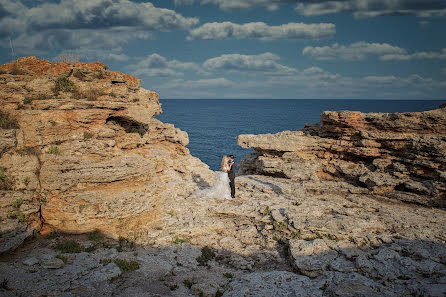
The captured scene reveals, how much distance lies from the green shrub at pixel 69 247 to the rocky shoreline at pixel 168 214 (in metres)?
0.07

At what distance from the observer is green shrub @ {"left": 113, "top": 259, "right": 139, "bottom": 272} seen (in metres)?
10.8

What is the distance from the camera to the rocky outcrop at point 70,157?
12.1 metres

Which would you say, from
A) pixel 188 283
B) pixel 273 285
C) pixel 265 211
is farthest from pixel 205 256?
pixel 265 211

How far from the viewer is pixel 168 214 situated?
639 inches

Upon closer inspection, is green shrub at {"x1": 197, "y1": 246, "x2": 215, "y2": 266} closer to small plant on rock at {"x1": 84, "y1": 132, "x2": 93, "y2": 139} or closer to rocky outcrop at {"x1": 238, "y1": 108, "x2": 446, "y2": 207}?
small plant on rock at {"x1": 84, "y1": 132, "x2": 93, "y2": 139}

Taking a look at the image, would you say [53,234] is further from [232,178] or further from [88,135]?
[232,178]

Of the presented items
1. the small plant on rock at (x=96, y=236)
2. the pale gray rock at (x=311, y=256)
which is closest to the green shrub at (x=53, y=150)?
the small plant on rock at (x=96, y=236)

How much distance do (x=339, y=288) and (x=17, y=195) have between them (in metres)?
13.7

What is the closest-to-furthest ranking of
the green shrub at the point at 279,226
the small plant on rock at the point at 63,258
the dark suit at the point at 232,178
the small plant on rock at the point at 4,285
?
the small plant on rock at the point at 4,285, the small plant on rock at the point at 63,258, the green shrub at the point at 279,226, the dark suit at the point at 232,178

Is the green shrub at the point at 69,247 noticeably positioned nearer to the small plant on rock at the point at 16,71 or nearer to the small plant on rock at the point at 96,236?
the small plant on rock at the point at 96,236

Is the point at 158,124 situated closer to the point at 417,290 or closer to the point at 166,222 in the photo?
the point at 166,222

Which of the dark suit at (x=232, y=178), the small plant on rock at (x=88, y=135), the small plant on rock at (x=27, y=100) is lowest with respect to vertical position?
the dark suit at (x=232, y=178)

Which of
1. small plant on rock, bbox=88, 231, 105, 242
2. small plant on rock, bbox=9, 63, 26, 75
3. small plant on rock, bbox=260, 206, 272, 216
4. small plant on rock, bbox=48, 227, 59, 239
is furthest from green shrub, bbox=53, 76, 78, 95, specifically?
small plant on rock, bbox=260, 206, 272, 216

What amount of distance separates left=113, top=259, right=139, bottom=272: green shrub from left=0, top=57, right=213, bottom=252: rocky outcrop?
7.42ft
